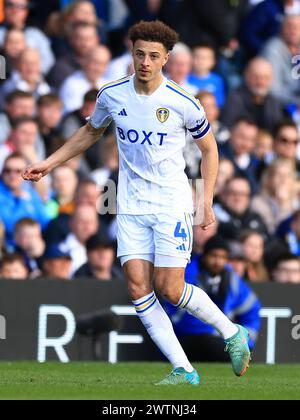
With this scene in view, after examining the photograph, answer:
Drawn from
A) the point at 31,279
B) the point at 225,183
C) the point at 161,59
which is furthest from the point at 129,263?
the point at 225,183

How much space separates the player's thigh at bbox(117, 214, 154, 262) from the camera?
956 cm

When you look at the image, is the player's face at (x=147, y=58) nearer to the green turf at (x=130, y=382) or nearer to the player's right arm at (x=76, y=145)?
the player's right arm at (x=76, y=145)

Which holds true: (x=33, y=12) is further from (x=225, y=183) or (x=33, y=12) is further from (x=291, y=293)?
(x=291, y=293)

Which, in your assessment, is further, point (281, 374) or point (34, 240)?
point (34, 240)

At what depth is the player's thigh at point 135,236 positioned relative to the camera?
956 cm

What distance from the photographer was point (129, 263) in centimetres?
955

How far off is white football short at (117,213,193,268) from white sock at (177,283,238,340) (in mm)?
214

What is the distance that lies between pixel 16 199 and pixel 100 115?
522 centimetres

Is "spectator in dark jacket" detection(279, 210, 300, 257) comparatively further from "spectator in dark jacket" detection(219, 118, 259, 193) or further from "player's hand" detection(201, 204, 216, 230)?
"player's hand" detection(201, 204, 216, 230)

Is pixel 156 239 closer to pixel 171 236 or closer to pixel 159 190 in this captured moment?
pixel 171 236

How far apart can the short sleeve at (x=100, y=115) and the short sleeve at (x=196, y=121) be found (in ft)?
2.04

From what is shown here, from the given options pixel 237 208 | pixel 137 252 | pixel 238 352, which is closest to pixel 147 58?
pixel 137 252

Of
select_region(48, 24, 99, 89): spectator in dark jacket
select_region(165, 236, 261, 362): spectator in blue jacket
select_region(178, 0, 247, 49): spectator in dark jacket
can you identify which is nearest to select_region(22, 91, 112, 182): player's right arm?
select_region(165, 236, 261, 362): spectator in blue jacket

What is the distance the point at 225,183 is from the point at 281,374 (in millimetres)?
4540
